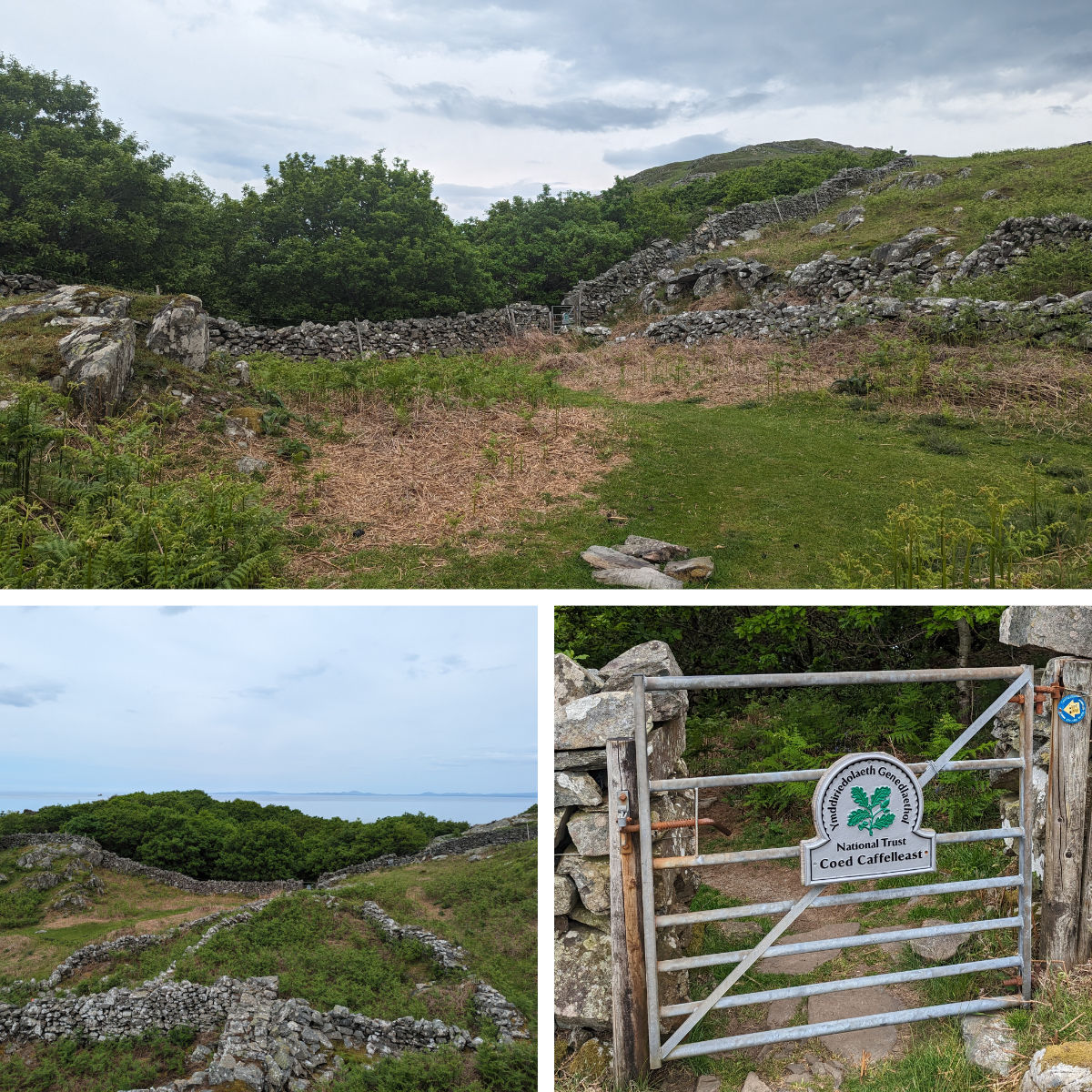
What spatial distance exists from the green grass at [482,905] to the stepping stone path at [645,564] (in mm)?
2598

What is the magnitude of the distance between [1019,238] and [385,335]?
1544 cm

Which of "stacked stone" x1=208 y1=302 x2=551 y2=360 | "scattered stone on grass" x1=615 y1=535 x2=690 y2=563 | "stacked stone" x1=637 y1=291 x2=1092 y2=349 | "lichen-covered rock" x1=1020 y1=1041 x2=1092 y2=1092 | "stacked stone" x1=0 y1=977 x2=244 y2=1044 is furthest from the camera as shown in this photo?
"stacked stone" x1=208 y1=302 x2=551 y2=360

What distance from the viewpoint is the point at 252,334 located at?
55.8ft

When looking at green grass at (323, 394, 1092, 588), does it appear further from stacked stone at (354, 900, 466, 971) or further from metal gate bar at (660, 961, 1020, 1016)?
metal gate bar at (660, 961, 1020, 1016)

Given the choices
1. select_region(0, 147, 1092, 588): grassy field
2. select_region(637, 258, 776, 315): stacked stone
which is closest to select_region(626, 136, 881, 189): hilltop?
select_region(637, 258, 776, 315): stacked stone

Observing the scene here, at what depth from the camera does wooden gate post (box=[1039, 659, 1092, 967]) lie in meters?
3.82

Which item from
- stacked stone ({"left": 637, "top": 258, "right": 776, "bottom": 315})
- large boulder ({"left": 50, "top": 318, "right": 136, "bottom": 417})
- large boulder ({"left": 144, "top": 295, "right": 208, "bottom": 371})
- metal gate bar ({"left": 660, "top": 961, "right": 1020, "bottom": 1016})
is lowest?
metal gate bar ({"left": 660, "top": 961, "right": 1020, "bottom": 1016})

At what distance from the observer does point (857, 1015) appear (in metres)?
4.10

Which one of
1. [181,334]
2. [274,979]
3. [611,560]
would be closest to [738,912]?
[274,979]

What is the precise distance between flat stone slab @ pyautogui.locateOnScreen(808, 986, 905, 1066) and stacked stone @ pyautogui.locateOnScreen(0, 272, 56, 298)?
49.8ft

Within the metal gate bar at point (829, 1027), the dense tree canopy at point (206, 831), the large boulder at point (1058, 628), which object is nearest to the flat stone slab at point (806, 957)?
the metal gate bar at point (829, 1027)

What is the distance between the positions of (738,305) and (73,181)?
17078mm

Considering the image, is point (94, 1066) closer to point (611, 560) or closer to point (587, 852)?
point (587, 852)

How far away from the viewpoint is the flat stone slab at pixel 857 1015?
3730 mm
